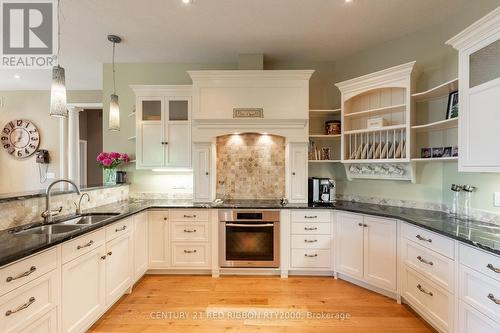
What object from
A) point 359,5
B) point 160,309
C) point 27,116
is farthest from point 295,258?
point 27,116

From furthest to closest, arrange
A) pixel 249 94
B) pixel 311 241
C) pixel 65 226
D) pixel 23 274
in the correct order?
pixel 249 94
pixel 311 241
pixel 65 226
pixel 23 274

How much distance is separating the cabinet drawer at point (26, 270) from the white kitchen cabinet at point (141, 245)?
1154 millimetres

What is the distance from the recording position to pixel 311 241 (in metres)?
2.95

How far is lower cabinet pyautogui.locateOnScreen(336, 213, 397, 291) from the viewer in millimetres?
2443

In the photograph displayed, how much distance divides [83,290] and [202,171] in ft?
5.85

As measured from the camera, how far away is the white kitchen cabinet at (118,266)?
7.18 ft

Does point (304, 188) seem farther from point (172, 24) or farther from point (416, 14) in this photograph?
point (172, 24)

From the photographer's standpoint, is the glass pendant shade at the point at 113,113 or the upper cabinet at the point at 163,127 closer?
the glass pendant shade at the point at 113,113

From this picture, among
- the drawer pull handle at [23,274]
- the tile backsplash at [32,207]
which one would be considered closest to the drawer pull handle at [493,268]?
the drawer pull handle at [23,274]

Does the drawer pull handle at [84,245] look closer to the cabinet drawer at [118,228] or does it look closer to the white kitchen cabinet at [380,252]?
the cabinet drawer at [118,228]

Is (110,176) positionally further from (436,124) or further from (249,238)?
(436,124)

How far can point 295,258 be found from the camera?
2.96 m

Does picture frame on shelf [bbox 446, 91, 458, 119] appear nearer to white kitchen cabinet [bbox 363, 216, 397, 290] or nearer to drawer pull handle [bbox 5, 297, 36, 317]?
white kitchen cabinet [bbox 363, 216, 397, 290]

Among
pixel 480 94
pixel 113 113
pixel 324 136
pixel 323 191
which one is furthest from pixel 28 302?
pixel 480 94
